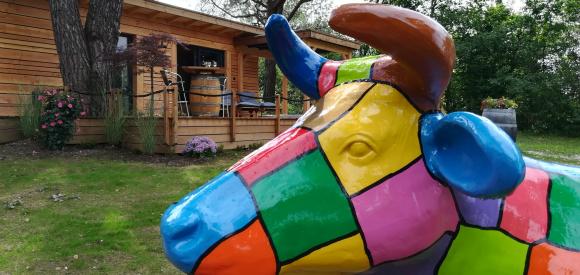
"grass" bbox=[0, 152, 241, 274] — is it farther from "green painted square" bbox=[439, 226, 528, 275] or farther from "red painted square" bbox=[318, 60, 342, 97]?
"green painted square" bbox=[439, 226, 528, 275]

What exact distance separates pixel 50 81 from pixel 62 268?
29.3 ft

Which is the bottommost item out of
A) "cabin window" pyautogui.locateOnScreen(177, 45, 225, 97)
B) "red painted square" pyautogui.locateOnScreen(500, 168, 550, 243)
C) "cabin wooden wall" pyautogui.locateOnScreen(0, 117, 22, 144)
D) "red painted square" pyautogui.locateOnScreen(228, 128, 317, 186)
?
"cabin wooden wall" pyautogui.locateOnScreen(0, 117, 22, 144)

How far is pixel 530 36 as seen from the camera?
2567 centimetres

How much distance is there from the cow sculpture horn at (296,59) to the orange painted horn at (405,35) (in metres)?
0.34

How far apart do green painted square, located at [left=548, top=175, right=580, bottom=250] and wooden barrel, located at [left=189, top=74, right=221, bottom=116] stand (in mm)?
11578

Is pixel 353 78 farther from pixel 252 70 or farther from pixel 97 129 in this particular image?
pixel 252 70

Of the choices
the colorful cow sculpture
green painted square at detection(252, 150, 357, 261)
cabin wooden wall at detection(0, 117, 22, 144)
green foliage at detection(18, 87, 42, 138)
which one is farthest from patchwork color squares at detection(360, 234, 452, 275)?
cabin wooden wall at detection(0, 117, 22, 144)

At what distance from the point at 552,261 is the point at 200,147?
30.9 feet

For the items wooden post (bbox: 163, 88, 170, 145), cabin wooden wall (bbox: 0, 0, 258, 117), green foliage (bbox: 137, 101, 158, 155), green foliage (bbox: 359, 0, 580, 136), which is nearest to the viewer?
green foliage (bbox: 137, 101, 158, 155)

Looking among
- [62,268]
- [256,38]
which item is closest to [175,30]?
[256,38]

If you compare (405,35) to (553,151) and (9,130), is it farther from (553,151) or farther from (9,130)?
(553,151)

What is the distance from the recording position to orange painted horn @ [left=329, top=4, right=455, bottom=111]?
1.22 meters

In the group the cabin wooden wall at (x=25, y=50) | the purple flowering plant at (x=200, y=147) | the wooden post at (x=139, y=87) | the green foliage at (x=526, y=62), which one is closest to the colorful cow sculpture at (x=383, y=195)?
the purple flowering plant at (x=200, y=147)

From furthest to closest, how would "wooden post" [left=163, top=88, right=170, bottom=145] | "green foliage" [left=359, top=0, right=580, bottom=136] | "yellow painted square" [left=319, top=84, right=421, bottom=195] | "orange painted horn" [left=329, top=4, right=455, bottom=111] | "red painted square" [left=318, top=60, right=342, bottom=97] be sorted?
"green foliage" [left=359, top=0, right=580, bottom=136] < "wooden post" [left=163, top=88, right=170, bottom=145] < "red painted square" [left=318, top=60, right=342, bottom=97] < "yellow painted square" [left=319, top=84, right=421, bottom=195] < "orange painted horn" [left=329, top=4, right=455, bottom=111]
